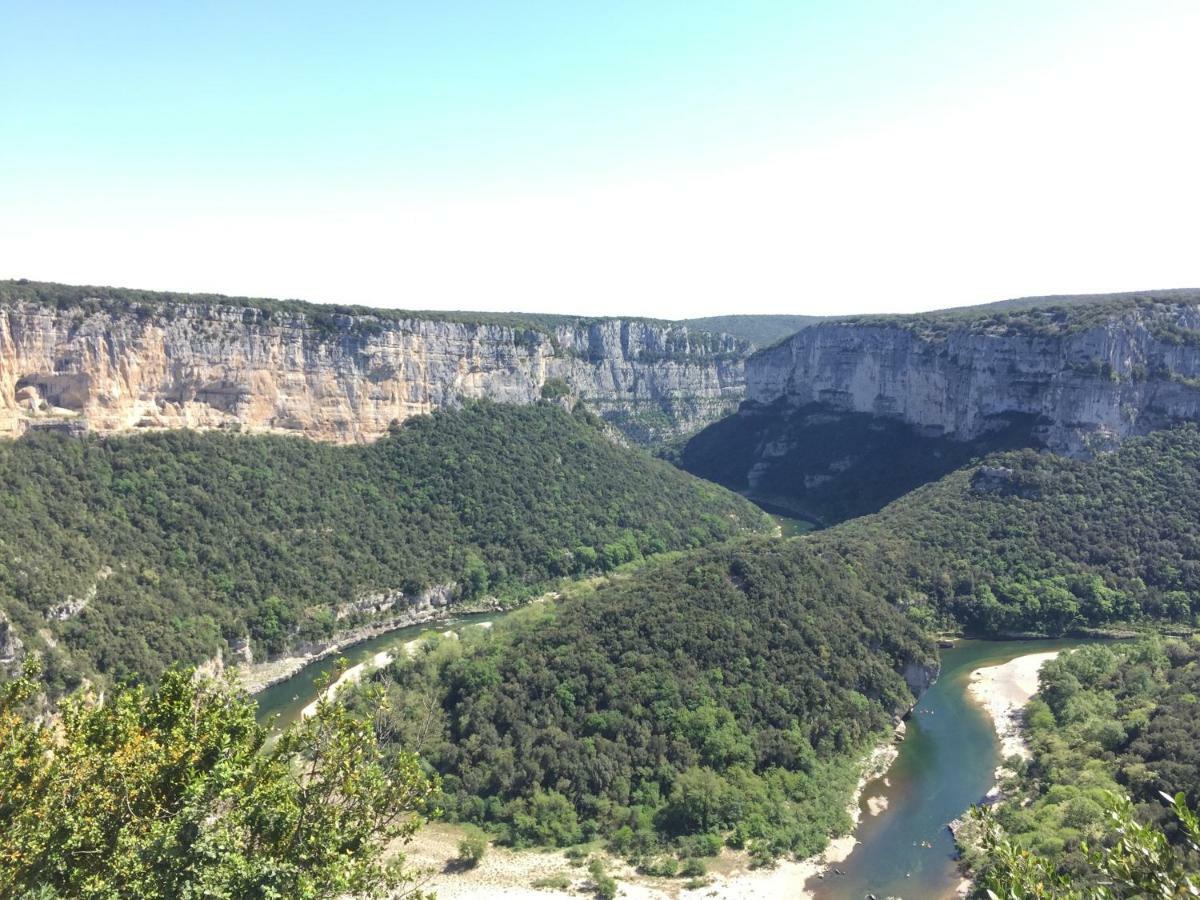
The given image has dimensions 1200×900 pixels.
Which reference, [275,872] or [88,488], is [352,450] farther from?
[275,872]

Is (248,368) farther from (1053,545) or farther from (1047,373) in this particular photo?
(1047,373)

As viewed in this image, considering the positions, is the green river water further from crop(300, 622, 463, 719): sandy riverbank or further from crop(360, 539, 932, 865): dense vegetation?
crop(360, 539, 932, 865): dense vegetation

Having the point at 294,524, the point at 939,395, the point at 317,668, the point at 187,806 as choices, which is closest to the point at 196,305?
the point at 294,524

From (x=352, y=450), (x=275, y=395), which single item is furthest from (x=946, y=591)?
(x=275, y=395)

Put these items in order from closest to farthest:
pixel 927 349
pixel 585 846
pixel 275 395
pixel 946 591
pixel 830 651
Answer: pixel 585 846
pixel 830 651
pixel 946 591
pixel 275 395
pixel 927 349

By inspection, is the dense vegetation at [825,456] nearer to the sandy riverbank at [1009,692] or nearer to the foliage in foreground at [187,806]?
the sandy riverbank at [1009,692]

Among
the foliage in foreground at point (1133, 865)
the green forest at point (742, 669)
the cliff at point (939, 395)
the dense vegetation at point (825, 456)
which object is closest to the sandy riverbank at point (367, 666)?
the green forest at point (742, 669)

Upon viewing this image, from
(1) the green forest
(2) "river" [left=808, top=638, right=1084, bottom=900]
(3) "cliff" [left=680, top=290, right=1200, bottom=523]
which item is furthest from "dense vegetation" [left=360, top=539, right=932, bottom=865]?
(3) "cliff" [left=680, top=290, right=1200, bottom=523]
